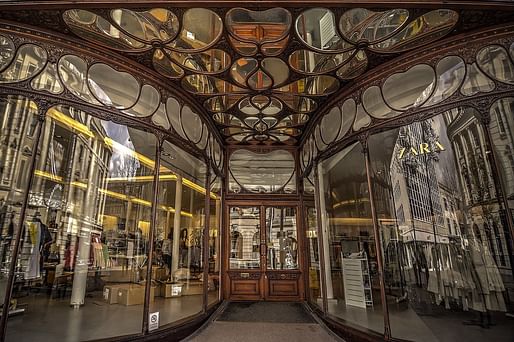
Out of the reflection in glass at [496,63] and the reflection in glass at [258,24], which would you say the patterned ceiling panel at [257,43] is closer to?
the reflection in glass at [258,24]

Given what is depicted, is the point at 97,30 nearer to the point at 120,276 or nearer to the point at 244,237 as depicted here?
the point at 120,276

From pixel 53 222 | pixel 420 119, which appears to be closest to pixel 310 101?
pixel 420 119

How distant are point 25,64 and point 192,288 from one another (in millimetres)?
4135

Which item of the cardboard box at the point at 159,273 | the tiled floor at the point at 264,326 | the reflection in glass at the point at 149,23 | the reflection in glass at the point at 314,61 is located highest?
the reflection in glass at the point at 149,23

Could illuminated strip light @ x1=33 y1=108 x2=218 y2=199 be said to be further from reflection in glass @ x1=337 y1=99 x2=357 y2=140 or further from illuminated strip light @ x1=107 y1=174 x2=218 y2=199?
reflection in glass @ x1=337 y1=99 x2=357 y2=140

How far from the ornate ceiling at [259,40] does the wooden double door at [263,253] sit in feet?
Answer: 10.1

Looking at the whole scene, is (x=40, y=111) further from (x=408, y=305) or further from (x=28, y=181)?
(x=408, y=305)

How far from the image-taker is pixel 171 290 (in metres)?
4.67

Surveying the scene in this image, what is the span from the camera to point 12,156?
3.95 m

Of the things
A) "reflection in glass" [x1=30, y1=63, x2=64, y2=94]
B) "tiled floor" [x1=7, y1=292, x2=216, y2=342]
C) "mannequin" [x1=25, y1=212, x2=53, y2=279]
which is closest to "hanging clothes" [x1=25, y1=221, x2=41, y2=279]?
"mannequin" [x1=25, y1=212, x2=53, y2=279]

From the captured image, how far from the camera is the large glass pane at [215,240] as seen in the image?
533 centimetres

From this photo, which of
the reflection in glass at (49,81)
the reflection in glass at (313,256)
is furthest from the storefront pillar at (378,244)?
the reflection in glass at (49,81)

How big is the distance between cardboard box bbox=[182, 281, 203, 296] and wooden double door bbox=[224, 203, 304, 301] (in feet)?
4.20

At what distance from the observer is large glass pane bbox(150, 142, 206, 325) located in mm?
4293
